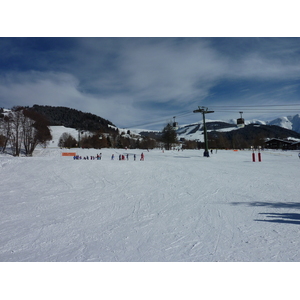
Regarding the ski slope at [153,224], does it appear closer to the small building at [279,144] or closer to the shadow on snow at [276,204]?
the shadow on snow at [276,204]

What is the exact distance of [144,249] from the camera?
412cm

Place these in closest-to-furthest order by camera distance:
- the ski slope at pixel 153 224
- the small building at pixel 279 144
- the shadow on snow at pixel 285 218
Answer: the ski slope at pixel 153 224, the shadow on snow at pixel 285 218, the small building at pixel 279 144

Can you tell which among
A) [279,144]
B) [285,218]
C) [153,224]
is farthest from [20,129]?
[279,144]

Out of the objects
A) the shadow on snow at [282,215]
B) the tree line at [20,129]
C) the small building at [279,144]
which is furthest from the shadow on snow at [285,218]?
the small building at [279,144]

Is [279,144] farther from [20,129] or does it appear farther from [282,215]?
[282,215]

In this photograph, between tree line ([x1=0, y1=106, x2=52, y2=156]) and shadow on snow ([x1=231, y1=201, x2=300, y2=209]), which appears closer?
shadow on snow ([x1=231, y1=201, x2=300, y2=209])

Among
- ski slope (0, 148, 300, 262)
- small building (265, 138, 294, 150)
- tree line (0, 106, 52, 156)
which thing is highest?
tree line (0, 106, 52, 156)

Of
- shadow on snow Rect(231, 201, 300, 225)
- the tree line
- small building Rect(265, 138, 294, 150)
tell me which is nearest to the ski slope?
shadow on snow Rect(231, 201, 300, 225)

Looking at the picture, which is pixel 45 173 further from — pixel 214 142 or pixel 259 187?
pixel 214 142

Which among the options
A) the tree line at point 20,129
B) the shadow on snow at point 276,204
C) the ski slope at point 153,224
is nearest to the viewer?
the ski slope at point 153,224

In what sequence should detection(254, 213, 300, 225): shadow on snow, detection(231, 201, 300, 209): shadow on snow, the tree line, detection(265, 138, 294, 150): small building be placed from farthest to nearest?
detection(265, 138, 294, 150): small building, the tree line, detection(231, 201, 300, 209): shadow on snow, detection(254, 213, 300, 225): shadow on snow

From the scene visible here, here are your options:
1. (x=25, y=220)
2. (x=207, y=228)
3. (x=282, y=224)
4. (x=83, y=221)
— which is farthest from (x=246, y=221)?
(x=25, y=220)

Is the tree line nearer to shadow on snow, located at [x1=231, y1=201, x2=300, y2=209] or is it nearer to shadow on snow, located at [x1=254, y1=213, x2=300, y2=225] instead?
shadow on snow, located at [x1=231, y1=201, x2=300, y2=209]

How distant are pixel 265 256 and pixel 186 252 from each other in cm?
152
